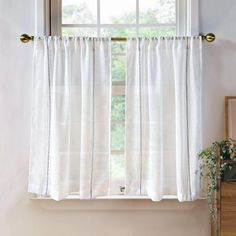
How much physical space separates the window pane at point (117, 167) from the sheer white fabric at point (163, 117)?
13 cm

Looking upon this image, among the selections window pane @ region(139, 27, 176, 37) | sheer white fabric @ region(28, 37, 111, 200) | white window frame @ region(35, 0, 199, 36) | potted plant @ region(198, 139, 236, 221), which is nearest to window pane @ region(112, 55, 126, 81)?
sheer white fabric @ region(28, 37, 111, 200)

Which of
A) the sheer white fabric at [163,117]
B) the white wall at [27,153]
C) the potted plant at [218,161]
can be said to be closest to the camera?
the potted plant at [218,161]

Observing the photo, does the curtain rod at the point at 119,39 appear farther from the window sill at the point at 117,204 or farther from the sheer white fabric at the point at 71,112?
the window sill at the point at 117,204

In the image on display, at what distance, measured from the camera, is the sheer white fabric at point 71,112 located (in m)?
2.42

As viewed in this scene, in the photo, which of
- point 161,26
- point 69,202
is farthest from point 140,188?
point 161,26

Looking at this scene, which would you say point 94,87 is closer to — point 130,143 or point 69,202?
point 130,143

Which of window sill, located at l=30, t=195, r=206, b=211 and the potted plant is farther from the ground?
the potted plant

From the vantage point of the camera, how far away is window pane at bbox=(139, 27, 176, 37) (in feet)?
8.54

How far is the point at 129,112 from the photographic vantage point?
2.44 m

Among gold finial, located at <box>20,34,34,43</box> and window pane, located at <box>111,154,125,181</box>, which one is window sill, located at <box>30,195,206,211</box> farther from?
gold finial, located at <box>20,34,34,43</box>

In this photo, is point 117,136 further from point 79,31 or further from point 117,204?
point 79,31

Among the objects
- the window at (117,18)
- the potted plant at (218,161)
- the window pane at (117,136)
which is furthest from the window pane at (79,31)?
the potted plant at (218,161)

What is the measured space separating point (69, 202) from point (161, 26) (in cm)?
140

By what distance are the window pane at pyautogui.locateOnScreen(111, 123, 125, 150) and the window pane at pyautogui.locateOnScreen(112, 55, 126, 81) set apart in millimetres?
335
